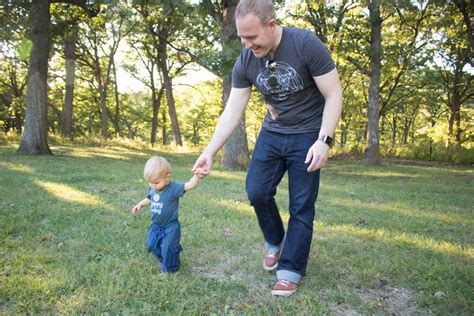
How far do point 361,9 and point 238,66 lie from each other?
1860 centimetres

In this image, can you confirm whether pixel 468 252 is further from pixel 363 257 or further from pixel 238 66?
pixel 238 66

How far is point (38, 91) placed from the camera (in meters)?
13.0

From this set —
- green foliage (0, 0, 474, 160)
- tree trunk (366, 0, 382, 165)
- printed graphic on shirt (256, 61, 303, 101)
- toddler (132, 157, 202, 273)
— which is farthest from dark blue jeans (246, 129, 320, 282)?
tree trunk (366, 0, 382, 165)

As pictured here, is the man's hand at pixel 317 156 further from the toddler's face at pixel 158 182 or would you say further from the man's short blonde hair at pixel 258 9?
the toddler's face at pixel 158 182

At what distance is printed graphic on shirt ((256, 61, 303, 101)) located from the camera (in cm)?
279

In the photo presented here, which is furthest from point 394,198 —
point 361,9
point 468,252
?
point 361,9

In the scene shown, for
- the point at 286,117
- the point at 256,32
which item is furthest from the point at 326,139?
the point at 256,32

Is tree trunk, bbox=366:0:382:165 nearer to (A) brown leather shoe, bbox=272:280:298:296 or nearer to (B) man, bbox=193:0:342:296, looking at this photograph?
(B) man, bbox=193:0:342:296

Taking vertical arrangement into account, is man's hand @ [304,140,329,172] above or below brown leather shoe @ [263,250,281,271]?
above

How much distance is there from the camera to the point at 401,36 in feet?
72.8

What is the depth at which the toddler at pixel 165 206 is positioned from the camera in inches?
125

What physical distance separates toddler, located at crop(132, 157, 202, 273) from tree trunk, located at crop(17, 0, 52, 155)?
1161 centimetres

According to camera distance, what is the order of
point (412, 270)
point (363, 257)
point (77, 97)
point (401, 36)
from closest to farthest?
1. point (412, 270)
2. point (363, 257)
3. point (401, 36)
4. point (77, 97)

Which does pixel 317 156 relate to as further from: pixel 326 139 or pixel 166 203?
pixel 166 203
